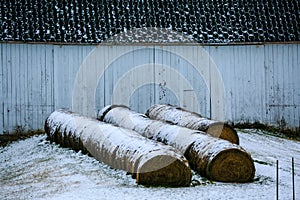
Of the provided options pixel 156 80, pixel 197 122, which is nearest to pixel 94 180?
pixel 197 122

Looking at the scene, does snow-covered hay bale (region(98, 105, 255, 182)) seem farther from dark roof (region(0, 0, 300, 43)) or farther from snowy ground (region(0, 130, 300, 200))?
dark roof (region(0, 0, 300, 43))

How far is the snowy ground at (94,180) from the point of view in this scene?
10.3m

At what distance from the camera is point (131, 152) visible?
11.8m

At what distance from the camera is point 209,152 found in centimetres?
1178

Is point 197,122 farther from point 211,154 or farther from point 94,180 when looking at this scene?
point 94,180

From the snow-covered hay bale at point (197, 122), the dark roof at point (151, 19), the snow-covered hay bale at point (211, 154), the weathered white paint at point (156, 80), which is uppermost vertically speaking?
the dark roof at point (151, 19)

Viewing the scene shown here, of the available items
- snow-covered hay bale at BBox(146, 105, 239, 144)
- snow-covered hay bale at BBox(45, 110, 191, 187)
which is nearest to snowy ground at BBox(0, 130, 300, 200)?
snow-covered hay bale at BBox(45, 110, 191, 187)

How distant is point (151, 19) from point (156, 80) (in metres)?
2.37

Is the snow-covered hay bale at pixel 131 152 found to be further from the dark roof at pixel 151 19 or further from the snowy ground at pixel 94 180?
the dark roof at pixel 151 19

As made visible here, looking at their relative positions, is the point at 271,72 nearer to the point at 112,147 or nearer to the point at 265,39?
the point at 265,39

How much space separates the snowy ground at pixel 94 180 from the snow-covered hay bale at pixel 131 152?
0.21 meters

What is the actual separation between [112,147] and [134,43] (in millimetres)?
8735

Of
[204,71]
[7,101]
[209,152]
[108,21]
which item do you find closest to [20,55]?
[7,101]

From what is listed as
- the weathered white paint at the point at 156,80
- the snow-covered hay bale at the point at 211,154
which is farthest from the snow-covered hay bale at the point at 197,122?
the weathered white paint at the point at 156,80
